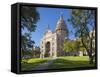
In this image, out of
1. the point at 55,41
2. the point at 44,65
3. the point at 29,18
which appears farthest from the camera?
the point at 55,41

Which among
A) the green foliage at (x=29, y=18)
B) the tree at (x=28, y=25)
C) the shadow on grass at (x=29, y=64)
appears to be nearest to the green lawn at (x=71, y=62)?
the shadow on grass at (x=29, y=64)

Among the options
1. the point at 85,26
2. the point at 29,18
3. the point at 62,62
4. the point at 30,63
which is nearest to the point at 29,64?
the point at 30,63

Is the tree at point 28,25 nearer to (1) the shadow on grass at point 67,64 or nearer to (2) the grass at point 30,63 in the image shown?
(2) the grass at point 30,63

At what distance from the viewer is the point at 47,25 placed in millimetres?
3916

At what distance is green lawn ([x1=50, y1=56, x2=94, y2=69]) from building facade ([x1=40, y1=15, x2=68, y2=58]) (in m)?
Answer: 0.09

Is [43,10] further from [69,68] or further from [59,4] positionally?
[69,68]

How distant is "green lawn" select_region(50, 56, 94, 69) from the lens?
3.99m

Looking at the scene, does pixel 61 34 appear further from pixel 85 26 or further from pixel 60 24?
pixel 85 26

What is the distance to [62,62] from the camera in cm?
402

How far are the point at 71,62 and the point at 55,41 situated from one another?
0.35 metres

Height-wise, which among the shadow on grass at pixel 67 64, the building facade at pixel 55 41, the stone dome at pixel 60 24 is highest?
the stone dome at pixel 60 24

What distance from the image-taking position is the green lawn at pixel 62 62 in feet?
12.5

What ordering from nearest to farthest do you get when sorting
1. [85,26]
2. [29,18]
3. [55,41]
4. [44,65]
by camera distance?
1. [29,18]
2. [44,65]
3. [55,41]
4. [85,26]

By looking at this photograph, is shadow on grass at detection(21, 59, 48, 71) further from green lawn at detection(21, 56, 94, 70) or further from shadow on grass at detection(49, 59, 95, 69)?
shadow on grass at detection(49, 59, 95, 69)
